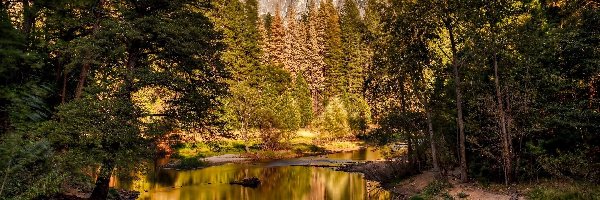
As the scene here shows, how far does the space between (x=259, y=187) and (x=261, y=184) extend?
1.19m

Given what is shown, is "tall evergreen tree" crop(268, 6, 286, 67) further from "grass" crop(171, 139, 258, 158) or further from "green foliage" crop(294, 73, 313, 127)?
"grass" crop(171, 139, 258, 158)

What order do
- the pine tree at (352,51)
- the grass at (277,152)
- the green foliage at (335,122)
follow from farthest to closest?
the pine tree at (352,51) < the green foliage at (335,122) < the grass at (277,152)

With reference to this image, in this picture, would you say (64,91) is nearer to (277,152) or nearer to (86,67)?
(86,67)

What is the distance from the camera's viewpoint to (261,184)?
27672mm

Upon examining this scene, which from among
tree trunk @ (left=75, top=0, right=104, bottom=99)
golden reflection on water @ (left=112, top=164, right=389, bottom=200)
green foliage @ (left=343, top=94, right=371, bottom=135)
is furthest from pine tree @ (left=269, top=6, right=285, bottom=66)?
tree trunk @ (left=75, top=0, right=104, bottom=99)

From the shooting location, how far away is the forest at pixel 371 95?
14109 millimetres

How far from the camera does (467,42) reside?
63.9 ft

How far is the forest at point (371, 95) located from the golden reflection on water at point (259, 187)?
0.93ft

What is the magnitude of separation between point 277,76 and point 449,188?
4631 centimetres

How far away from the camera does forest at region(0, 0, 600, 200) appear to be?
14.1 meters

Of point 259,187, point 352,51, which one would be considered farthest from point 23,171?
point 352,51

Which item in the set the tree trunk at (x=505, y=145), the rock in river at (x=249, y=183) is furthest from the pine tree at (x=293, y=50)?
the tree trunk at (x=505, y=145)

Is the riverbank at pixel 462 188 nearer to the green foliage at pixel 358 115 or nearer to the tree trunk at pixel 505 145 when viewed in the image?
the tree trunk at pixel 505 145

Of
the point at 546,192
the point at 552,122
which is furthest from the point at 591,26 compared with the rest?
the point at 546,192
